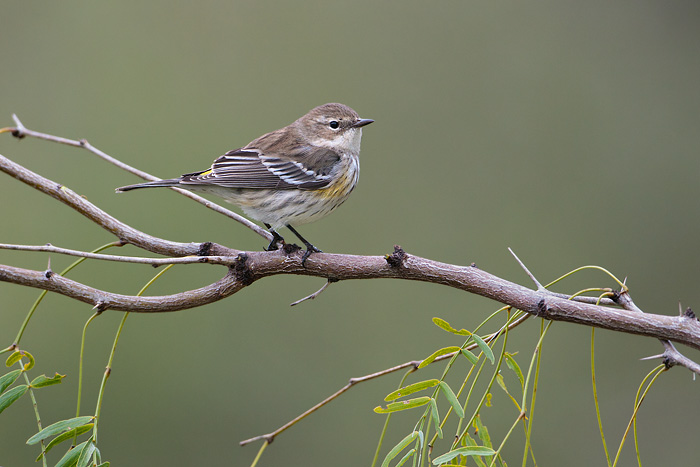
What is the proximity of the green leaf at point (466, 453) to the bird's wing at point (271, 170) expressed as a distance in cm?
237

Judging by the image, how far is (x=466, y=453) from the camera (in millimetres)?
2055

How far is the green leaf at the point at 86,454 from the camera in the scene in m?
2.23

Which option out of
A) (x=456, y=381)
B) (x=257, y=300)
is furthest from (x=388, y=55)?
(x=456, y=381)

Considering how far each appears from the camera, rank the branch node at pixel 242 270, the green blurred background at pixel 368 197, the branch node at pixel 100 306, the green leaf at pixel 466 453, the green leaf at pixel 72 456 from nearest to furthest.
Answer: the green leaf at pixel 466 453 → the green leaf at pixel 72 456 → the branch node at pixel 100 306 → the branch node at pixel 242 270 → the green blurred background at pixel 368 197

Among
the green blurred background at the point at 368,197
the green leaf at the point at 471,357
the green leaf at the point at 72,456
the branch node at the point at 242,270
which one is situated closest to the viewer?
the green leaf at the point at 471,357

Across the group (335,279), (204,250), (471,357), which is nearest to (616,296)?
(471,357)

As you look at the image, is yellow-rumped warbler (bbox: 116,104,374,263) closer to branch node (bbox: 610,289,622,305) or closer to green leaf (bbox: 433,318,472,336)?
green leaf (bbox: 433,318,472,336)

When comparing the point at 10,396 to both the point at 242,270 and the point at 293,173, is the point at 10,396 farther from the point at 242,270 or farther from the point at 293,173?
the point at 293,173

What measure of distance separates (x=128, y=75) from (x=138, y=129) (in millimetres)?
737

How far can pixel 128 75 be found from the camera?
736 cm

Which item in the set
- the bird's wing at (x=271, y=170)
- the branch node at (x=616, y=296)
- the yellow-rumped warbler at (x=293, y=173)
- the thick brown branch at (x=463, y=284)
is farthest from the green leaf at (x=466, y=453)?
the bird's wing at (x=271, y=170)

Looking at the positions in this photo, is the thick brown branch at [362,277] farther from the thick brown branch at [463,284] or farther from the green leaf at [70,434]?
the green leaf at [70,434]

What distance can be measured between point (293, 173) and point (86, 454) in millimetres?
2453

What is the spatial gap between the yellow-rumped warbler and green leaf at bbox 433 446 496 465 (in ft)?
6.22
